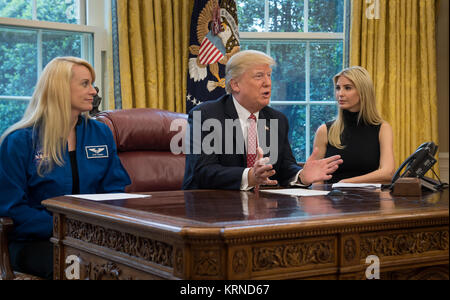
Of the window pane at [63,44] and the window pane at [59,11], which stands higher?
the window pane at [59,11]

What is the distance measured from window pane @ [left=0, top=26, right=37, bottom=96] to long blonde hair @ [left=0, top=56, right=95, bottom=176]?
1.54m

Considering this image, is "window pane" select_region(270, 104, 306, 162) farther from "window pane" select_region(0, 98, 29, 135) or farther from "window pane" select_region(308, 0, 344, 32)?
"window pane" select_region(0, 98, 29, 135)

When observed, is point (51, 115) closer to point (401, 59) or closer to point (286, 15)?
point (286, 15)

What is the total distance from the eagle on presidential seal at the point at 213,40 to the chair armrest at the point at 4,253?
250cm

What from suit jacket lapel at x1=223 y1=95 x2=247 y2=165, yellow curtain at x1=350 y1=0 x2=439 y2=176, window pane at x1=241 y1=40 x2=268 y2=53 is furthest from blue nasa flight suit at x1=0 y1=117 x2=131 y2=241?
yellow curtain at x1=350 y1=0 x2=439 y2=176

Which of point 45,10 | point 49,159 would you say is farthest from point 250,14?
point 49,159

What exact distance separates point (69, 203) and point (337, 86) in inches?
88.3

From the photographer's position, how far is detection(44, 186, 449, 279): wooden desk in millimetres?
1260

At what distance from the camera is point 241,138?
104 inches

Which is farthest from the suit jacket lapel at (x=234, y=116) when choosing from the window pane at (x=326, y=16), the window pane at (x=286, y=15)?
the window pane at (x=326, y=16)

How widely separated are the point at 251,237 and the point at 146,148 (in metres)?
2.10

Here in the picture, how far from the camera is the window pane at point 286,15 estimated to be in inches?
192

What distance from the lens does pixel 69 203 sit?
1.84 metres

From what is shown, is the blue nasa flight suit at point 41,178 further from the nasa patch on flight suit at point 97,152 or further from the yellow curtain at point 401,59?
the yellow curtain at point 401,59
